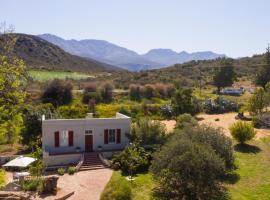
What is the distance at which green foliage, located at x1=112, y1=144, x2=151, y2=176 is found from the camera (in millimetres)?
24812

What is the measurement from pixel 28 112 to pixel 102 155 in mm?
8777

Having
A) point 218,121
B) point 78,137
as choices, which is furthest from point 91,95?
point 78,137

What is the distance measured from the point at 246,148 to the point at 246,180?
299 inches

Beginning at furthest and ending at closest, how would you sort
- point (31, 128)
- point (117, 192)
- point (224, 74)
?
point (224, 74), point (31, 128), point (117, 192)

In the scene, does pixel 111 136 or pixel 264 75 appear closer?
pixel 111 136

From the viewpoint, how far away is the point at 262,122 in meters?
38.6

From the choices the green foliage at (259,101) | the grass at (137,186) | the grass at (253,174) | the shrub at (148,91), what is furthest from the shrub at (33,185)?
the shrub at (148,91)

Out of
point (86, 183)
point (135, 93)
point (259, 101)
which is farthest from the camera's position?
point (135, 93)

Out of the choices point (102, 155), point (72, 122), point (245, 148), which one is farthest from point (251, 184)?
point (72, 122)

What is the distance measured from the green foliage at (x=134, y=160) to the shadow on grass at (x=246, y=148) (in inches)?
317

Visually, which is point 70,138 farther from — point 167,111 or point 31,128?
point 167,111

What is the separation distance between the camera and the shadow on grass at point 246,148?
29022 millimetres

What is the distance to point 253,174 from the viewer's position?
23.6m

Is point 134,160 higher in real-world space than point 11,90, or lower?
lower
